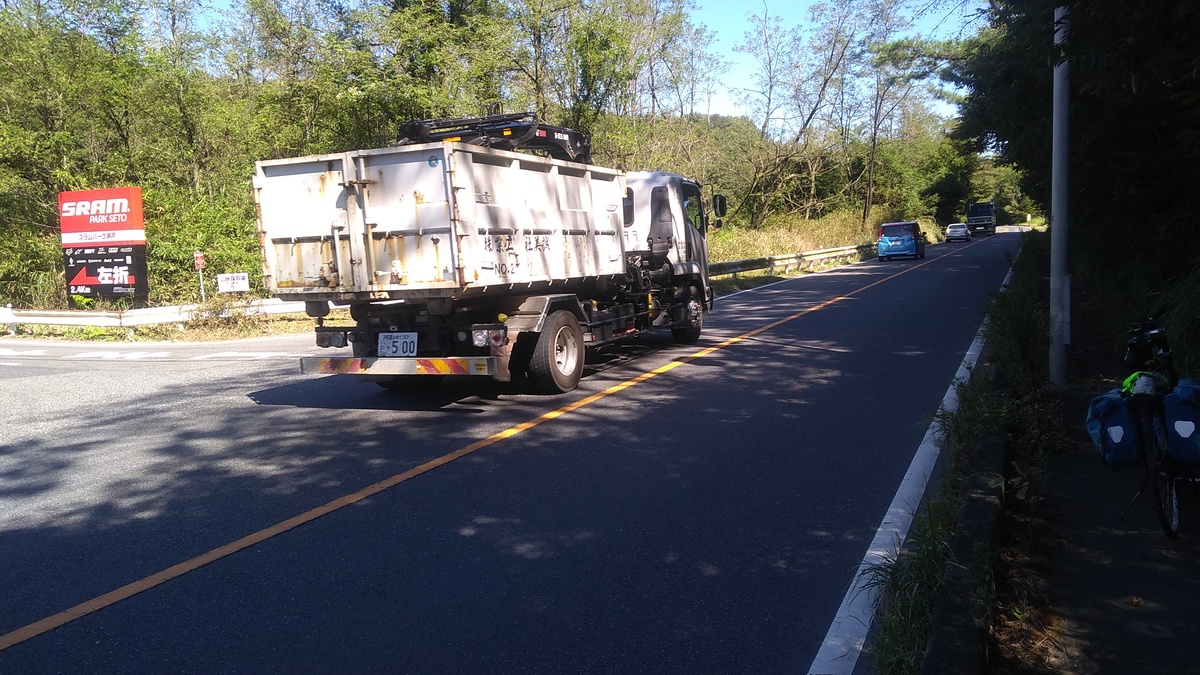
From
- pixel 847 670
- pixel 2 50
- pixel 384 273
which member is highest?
pixel 2 50

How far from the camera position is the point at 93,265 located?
19.7 m

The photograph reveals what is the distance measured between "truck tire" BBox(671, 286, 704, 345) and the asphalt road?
7.49 feet

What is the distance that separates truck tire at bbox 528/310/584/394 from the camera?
29.7 ft

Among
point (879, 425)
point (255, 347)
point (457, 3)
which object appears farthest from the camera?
point (457, 3)

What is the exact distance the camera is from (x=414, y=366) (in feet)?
27.7

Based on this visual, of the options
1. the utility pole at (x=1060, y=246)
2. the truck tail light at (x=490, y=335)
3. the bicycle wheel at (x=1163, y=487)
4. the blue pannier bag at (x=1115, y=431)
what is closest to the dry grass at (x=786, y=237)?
the utility pole at (x=1060, y=246)

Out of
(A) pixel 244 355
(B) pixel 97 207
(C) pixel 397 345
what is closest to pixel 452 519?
(C) pixel 397 345

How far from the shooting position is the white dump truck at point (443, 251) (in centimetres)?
800

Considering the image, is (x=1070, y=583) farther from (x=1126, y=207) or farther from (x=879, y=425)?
(x=1126, y=207)

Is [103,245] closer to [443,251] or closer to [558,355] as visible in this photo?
[558,355]

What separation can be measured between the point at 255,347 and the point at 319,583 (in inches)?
484

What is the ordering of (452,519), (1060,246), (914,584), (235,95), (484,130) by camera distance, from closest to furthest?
1. (914,584)
2. (452,519)
3. (1060,246)
4. (484,130)
5. (235,95)

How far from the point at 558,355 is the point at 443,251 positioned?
2055 mm

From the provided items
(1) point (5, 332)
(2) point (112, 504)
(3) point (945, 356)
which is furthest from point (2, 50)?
(3) point (945, 356)
